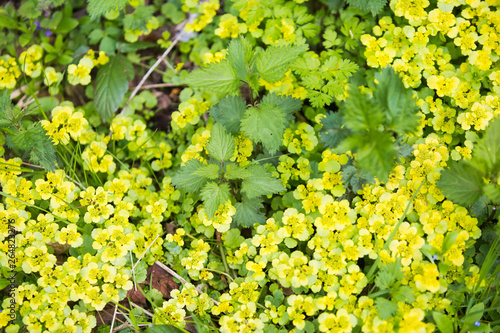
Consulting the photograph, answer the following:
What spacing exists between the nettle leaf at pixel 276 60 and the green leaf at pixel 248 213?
0.79 m

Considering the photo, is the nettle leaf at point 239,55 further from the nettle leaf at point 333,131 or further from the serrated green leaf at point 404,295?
the serrated green leaf at point 404,295

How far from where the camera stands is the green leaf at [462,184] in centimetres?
206

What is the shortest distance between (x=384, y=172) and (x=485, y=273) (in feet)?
2.60

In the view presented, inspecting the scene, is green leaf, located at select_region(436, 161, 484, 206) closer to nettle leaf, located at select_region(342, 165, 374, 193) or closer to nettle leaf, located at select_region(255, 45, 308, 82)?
nettle leaf, located at select_region(342, 165, 374, 193)

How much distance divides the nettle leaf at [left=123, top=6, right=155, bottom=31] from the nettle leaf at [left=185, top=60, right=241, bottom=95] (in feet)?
4.12

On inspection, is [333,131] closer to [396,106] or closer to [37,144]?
[396,106]

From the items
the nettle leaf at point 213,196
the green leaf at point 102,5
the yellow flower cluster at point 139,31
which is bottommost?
the nettle leaf at point 213,196

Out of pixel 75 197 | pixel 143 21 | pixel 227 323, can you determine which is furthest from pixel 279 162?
pixel 143 21

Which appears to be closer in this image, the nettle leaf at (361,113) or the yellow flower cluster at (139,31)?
the nettle leaf at (361,113)

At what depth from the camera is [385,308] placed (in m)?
1.97

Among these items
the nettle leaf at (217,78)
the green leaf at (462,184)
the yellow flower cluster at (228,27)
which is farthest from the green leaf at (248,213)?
the yellow flower cluster at (228,27)

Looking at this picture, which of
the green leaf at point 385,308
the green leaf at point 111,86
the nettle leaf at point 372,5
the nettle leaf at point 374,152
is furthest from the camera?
the green leaf at point 111,86

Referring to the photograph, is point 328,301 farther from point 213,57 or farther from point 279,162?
point 213,57

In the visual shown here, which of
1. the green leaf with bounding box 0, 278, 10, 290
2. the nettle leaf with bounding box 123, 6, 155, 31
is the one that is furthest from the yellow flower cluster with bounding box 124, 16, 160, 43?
the green leaf with bounding box 0, 278, 10, 290
